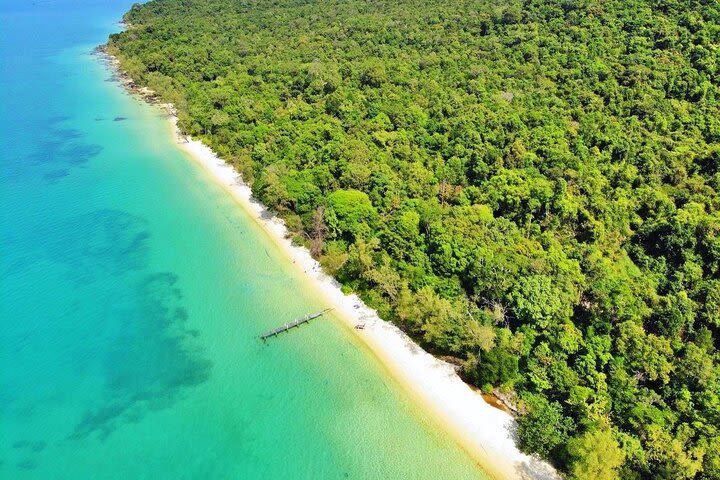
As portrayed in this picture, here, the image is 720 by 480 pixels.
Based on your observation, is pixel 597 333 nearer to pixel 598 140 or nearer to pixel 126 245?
pixel 598 140

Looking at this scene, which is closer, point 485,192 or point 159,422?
point 159,422

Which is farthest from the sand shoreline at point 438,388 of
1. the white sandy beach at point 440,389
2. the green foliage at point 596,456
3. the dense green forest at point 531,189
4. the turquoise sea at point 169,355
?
the green foliage at point 596,456

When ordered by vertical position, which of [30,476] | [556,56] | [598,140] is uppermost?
[556,56]

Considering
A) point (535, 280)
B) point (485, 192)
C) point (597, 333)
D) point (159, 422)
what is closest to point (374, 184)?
point (485, 192)

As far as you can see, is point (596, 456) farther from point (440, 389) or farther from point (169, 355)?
point (169, 355)

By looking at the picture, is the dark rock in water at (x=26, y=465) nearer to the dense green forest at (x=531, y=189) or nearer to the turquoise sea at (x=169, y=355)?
the turquoise sea at (x=169, y=355)

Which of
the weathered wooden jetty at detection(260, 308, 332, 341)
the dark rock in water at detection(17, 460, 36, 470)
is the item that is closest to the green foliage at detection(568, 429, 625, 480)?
the weathered wooden jetty at detection(260, 308, 332, 341)
